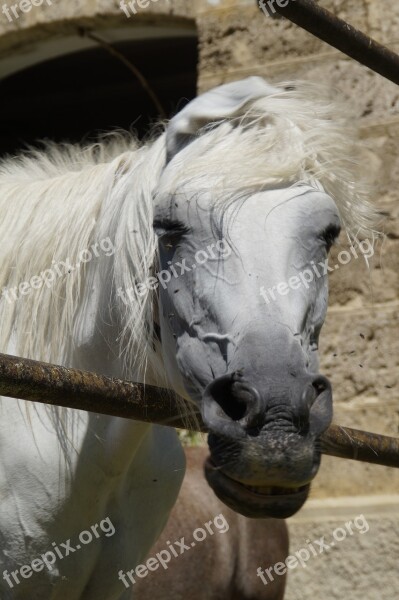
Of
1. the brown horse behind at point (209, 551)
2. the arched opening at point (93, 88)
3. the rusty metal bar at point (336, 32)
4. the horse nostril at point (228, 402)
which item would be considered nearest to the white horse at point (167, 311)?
the horse nostril at point (228, 402)

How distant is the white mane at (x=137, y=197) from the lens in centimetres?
186

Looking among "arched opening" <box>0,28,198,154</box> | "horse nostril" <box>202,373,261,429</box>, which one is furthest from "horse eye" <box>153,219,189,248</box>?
"arched opening" <box>0,28,198,154</box>

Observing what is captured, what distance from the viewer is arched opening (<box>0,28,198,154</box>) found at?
5.71 meters

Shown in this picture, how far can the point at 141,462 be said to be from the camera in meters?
2.21

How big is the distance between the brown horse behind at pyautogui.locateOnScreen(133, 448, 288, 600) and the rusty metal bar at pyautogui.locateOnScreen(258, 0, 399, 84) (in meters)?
1.64

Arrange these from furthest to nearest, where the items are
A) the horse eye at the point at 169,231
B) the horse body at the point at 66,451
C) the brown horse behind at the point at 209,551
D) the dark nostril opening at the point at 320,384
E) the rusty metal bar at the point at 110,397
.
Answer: the brown horse behind at the point at 209,551
the horse body at the point at 66,451
the horse eye at the point at 169,231
the dark nostril opening at the point at 320,384
the rusty metal bar at the point at 110,397

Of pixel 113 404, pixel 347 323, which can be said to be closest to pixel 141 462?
pixel 113 404

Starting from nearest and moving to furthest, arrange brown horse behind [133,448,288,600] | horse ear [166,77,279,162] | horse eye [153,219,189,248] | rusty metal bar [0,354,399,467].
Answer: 1. rusty metal bar [0,354,399,467]
2. horse eye [153,219,189,248]
3. horse ear [166,77,279,162]
4. brown horse behind [133,448,288,600]

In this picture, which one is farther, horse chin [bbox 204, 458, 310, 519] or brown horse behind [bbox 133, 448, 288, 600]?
brown horse behind [bbox 133, 448, 288, 600]

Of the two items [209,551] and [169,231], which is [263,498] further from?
[209,551]

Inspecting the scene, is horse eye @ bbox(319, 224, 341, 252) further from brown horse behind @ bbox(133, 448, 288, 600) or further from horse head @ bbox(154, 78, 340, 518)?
brown horse behind @ bbox(133, 448, 288, 600)

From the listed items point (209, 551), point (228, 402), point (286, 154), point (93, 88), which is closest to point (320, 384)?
point (228, 402)

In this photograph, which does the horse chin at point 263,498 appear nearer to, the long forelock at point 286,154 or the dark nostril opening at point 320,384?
the dark nostril opening at point 320,384

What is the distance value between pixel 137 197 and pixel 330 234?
36 centimetres
